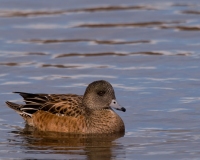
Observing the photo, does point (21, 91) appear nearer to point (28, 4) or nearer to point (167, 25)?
point (167, 25)

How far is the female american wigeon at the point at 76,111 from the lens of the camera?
12.5m

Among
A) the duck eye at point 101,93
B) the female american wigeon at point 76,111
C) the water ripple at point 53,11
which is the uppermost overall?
the water ripple at point 53,11

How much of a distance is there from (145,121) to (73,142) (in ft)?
4.33

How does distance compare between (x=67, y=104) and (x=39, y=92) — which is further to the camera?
(x=39, y=92)

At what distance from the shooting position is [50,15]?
2042 centimetres

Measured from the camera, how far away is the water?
1149cm

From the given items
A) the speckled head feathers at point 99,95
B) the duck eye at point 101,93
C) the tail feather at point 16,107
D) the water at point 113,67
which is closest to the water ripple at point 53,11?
the water at point 113,67

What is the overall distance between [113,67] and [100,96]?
3465 millimetres

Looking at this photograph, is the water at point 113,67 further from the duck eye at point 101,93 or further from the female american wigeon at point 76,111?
the duck eye at point 101,93

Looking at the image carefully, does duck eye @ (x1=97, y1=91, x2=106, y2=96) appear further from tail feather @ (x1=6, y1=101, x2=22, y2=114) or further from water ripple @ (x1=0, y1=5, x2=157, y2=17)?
water ripple @ (x1=0, y1=5, x2=157, y2=17)

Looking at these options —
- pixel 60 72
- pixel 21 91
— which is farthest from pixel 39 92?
pixel 60 72

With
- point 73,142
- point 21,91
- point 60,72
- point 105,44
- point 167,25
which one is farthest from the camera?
point 167,25

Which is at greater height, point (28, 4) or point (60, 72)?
point (28, 4)

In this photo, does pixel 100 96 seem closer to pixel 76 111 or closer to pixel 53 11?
pixel 76 111
